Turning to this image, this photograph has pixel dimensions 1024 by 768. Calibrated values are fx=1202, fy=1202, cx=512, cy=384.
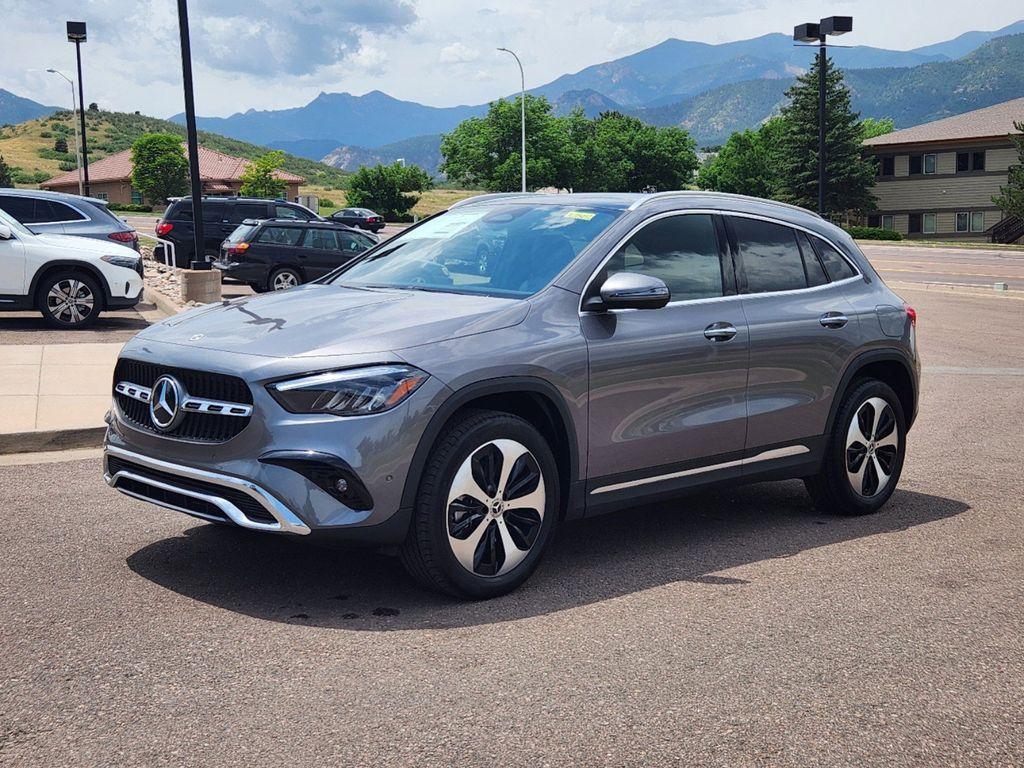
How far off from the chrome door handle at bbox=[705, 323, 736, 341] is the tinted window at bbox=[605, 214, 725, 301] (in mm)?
173

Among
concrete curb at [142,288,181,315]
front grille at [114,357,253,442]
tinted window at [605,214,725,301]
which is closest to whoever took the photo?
front grille at [114,357,253,442]

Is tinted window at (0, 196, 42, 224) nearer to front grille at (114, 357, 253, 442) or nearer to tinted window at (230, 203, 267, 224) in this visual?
tinted window at (230, 203, 267, 224)

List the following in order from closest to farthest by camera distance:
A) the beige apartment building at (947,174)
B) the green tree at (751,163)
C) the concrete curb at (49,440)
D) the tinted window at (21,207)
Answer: the concrete curb at (49,440) → the tinted window at (21,207) → the beige apartment building at (947,174) → the green tree at (751,163)

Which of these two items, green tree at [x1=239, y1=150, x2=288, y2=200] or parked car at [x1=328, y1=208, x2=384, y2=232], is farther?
green tree at [x1=239, y1=150, x2=288, y2=200]

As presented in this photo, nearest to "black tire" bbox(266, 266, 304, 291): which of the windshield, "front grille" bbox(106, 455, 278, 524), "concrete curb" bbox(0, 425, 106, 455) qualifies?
"concrete curb" bbox(0, 425, 106, 455)

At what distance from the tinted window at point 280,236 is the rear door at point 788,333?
17.3m

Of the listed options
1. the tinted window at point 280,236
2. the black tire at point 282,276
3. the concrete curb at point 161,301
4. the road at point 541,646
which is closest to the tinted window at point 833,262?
the road at point 541,646

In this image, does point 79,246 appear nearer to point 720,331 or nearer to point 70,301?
point 70,301

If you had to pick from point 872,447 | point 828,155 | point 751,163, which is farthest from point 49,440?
point 751,163

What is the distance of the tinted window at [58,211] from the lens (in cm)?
1934

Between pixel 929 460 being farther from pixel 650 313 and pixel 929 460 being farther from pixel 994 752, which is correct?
pixel 994 752

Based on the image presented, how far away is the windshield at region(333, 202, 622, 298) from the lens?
223 inches

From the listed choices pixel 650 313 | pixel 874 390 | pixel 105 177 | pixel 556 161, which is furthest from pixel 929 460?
pixel 105 177

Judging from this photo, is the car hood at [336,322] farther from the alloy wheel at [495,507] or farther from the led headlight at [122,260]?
the led headlight at [122,260]
